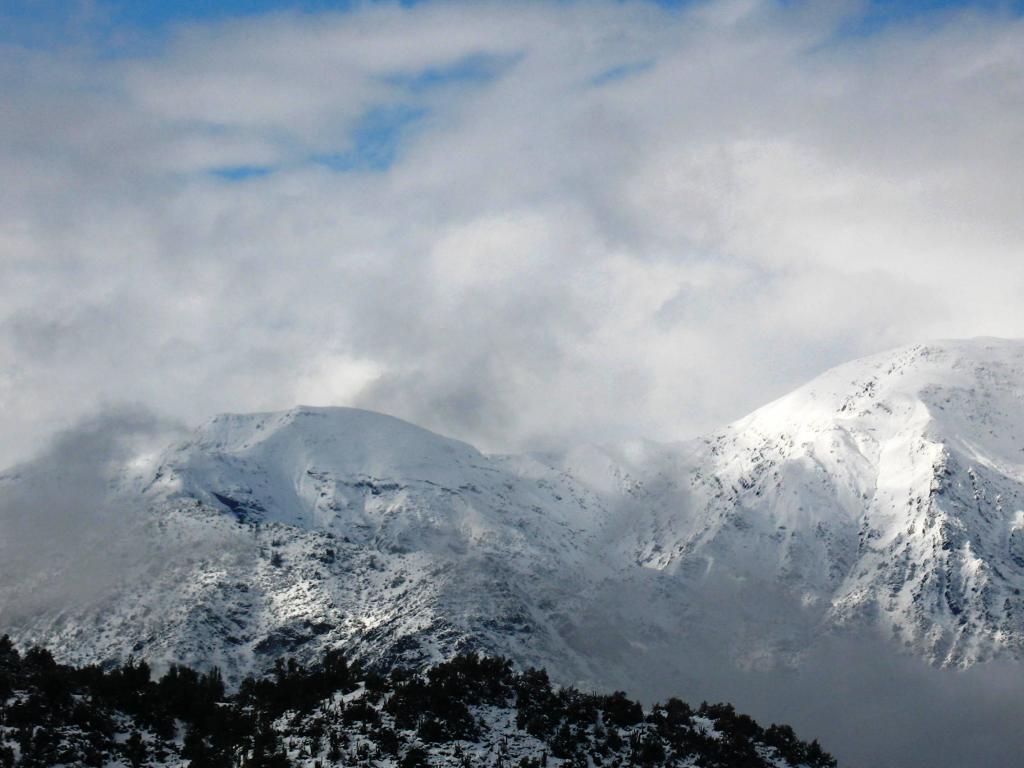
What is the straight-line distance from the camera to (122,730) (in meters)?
90.3

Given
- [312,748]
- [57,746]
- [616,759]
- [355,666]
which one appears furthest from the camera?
[355,666]

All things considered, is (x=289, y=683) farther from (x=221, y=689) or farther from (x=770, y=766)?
(x=770, y=766)

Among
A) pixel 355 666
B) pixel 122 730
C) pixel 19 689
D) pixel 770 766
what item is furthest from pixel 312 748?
pixel 770 766

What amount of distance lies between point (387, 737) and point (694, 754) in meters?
26.0

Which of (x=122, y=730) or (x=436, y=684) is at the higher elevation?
(x=436, y=684)

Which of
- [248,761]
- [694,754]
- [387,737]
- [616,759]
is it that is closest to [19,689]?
[248,761]

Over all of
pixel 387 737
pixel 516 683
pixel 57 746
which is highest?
pixel 516 683

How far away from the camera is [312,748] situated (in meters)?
89.6

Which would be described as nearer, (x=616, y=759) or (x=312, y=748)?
(x=312, y=748)

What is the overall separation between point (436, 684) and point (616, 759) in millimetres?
16186

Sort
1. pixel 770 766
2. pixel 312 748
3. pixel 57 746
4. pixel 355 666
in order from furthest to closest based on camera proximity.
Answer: pixel 355 666
pixel 770 766
pixel 312 748
pixel 57 746

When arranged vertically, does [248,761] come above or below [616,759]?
below

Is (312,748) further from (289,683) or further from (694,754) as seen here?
(694,754)

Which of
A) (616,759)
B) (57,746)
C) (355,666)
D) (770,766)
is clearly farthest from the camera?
(355,666)
